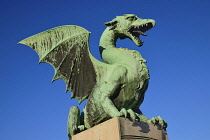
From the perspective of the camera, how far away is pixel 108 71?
18.3 feet

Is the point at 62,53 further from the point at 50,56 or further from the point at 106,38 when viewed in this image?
the point at 106,38

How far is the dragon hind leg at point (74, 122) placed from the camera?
550 cm

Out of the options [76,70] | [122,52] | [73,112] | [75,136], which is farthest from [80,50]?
[75,136]

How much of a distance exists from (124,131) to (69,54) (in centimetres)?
262

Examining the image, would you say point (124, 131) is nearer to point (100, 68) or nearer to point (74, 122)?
point (74, 122)

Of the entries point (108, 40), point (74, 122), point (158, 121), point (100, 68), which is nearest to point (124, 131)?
point (158, 121)

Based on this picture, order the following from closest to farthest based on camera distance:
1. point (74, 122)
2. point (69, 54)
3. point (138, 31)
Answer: point (74, 122), point (138, 31), point (69, 54)

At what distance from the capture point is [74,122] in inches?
218

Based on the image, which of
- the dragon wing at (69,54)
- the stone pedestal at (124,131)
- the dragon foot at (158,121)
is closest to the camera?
the stone pedestal at (124,131)

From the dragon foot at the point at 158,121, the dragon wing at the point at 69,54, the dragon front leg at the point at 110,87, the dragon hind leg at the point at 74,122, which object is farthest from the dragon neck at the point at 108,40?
the dragon foot at the point at 158,121

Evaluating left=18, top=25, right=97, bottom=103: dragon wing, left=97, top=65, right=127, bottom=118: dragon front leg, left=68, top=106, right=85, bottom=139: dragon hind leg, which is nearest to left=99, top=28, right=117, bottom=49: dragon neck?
left=18, top=25, right=97, bottom=103: dragon wing

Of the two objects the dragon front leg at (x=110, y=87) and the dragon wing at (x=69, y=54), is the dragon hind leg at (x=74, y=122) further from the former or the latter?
the dragon front leg at (x=110, y=87)

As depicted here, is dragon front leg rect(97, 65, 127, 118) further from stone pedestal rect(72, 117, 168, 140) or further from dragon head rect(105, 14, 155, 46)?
dragon head rect(105, 14, 155, 46)

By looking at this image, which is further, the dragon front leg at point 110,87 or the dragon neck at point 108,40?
the dragon neck at point 108,40
